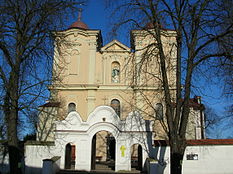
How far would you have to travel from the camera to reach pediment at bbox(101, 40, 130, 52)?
24.2 m

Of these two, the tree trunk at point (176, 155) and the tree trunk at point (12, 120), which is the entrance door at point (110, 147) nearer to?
the tree trunk at point (12, 120)

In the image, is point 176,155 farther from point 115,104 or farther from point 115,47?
point 115,47

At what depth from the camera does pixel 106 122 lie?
51.1ft

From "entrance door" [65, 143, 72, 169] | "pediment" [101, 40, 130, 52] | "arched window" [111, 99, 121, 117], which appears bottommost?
"entrance door" [65, 143, 72, 169]

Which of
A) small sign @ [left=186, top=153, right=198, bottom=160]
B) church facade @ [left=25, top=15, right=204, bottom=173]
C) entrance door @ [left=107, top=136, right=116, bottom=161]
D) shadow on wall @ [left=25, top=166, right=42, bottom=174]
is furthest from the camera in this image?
entrance door @ [left=107, top=136, right=116, bottom=161]

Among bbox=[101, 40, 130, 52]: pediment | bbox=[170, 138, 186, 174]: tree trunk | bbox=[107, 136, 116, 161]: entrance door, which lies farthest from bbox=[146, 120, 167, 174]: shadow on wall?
bbox=[101, 40, 130, 52]: pediment

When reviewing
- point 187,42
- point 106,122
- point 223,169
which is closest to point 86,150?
point 106,122

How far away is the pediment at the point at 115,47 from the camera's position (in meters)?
24.2

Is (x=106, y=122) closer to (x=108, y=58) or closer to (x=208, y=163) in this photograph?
(x=208, y=163)

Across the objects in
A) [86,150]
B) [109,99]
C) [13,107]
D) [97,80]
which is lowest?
[86,150]

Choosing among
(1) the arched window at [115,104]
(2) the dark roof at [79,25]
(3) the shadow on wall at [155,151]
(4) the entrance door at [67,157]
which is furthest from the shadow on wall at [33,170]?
(2) the dark roof at [79,25]

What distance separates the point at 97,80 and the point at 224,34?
16.1m

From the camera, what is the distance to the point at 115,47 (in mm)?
24656

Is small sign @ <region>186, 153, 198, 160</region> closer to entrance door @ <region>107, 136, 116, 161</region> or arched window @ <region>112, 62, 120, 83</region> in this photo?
entrance door @ <region>107, 136, 116, 161</region>
